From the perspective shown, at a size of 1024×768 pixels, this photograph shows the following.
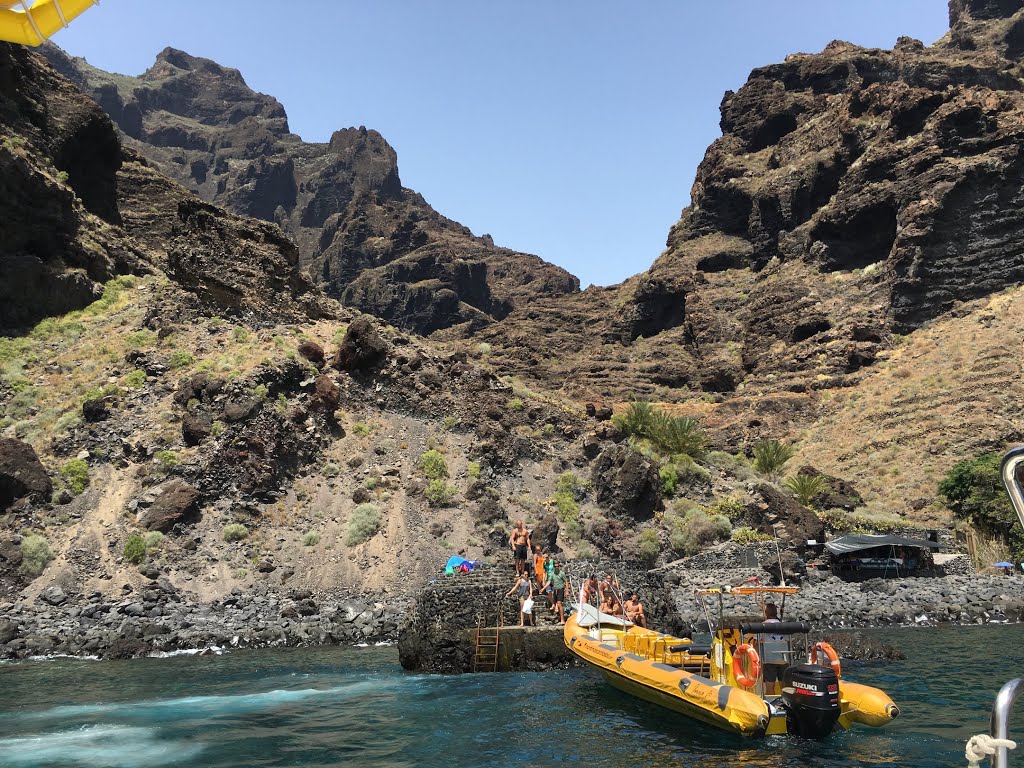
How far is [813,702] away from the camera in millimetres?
10914

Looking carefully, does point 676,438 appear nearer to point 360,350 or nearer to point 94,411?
point 360,350

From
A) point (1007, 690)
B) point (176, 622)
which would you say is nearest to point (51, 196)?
point (176, 622)

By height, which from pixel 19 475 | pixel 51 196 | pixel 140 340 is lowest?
pixel 19 475

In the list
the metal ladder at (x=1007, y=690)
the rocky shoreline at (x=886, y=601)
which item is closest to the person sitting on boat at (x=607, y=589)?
the rocky shoreline at (x=886, y=601)

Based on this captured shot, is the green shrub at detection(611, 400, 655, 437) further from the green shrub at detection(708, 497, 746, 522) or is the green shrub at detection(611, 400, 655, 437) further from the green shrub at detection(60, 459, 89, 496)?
the green shrub at detection(60, 459, 89, 496)

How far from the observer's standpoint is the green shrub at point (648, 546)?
34.5 m

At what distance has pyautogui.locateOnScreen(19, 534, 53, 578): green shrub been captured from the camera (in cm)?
2589

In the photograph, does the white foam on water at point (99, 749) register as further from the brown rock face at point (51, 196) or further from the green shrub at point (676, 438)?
the brown rock face at point (51, 196)

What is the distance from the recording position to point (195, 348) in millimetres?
38562

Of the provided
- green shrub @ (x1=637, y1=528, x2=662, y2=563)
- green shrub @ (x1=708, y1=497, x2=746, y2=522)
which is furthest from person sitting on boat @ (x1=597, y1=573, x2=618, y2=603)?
green shrub @ (x1=708, y1=497, x2=746, y2=522)

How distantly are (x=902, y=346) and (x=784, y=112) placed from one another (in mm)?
58360

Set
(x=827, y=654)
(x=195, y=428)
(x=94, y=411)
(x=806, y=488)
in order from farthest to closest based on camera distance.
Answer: (x=806, y=488), (x=94, y=411), (x=195, y=428), (x=827, y=654)

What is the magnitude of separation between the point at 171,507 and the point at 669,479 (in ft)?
82.5

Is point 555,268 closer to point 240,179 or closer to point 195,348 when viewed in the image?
point 240,179
